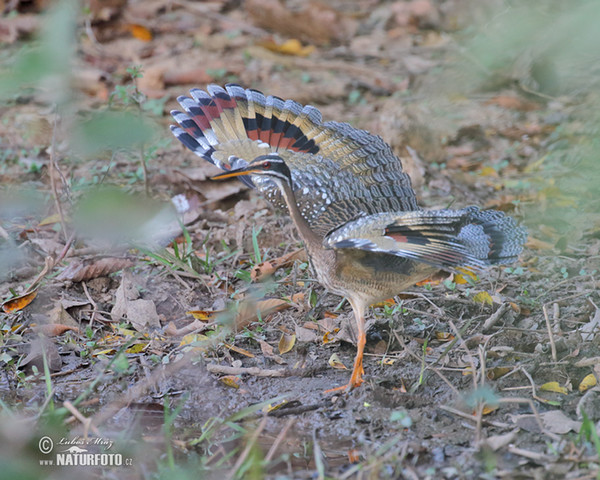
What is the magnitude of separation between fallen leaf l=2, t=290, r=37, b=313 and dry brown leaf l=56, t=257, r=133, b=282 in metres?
0.31

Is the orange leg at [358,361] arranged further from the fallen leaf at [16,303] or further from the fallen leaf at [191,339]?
the fallen leaf at [16,303]

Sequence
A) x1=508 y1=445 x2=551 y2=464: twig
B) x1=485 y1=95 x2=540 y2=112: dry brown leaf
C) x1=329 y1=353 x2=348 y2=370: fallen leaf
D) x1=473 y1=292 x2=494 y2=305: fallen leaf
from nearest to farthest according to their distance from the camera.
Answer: x1=508 y1=445 x2=551 y2=464: twig, x1=329 y1=353 x2=348 y2=370: fallen leaf, x1=473 y1=292 x2=494 y2=305: fallen leaf, x1=485 y1=95 x2=540 y2=112: dry brown leaf

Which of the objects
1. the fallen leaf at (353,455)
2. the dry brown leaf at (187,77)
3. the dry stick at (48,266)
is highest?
the dry brown leaf at (187,77)

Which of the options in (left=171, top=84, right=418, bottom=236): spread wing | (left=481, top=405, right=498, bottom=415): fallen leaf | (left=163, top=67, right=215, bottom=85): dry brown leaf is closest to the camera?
(left=481, top=405, right=498, bottom=415): fallen leaf

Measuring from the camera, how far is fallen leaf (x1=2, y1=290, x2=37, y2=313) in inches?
190

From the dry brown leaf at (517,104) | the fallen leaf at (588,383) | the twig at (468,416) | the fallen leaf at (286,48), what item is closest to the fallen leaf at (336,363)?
the twig at (468,416)

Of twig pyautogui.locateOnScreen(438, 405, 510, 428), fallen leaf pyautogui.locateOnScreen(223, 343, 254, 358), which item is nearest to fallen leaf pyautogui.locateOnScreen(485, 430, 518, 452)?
twig pyautogui.locateOnScreen(438, 405, 510, 428)

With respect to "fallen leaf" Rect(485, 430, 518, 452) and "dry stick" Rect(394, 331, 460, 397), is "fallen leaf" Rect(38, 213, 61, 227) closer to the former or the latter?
"dry stick" Rect(394, 331, 460, 397)

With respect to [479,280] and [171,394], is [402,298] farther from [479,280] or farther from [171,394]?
[171,394]

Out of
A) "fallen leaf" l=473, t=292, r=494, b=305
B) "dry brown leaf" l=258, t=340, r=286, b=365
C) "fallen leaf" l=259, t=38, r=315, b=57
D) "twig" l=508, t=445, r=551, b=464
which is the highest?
"fallen leaf" l=259, t=38, r=315, b=57

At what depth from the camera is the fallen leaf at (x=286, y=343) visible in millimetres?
4469

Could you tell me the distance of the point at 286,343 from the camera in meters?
4.50

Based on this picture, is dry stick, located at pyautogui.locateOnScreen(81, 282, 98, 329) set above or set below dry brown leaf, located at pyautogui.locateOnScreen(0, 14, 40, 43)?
below

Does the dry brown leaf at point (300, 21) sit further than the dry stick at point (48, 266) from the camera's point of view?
Yes
